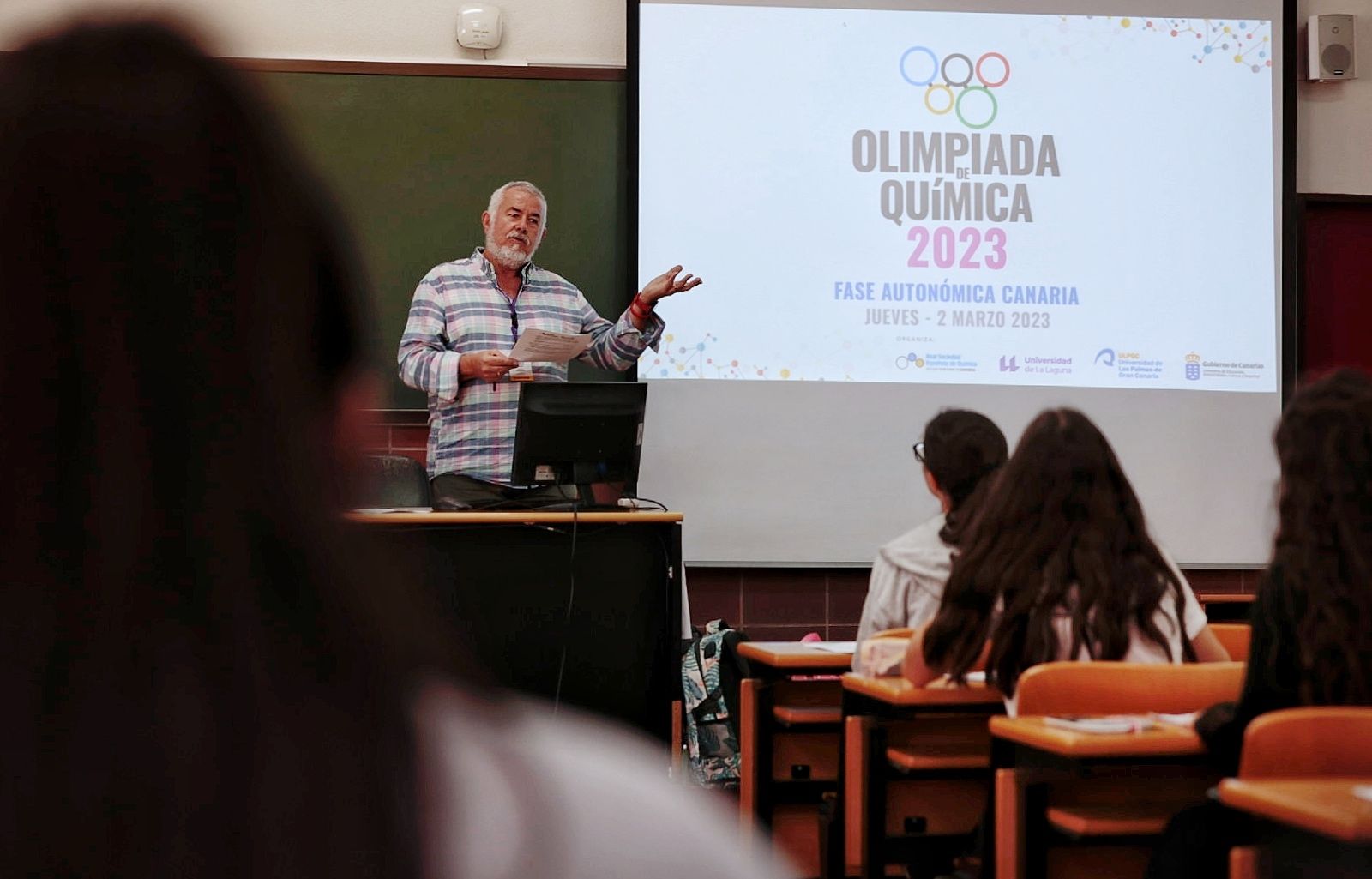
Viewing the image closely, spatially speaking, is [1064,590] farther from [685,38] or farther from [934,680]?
[685,38]

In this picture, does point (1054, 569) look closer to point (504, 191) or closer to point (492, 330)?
point (492, 330)

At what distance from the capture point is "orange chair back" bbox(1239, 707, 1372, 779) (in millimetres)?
1915

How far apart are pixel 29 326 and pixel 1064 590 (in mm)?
2538

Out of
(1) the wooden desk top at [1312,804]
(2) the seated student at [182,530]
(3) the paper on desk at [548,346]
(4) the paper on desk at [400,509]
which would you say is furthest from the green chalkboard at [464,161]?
(2) the seated student at [182,530]

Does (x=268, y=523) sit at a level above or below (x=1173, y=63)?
below

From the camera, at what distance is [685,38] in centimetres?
560

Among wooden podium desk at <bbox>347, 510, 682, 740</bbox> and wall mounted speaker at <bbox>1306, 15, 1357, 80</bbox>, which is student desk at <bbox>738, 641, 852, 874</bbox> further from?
wall mounted speaker at <bbox>1306, 15, 1357, 80</bbox>

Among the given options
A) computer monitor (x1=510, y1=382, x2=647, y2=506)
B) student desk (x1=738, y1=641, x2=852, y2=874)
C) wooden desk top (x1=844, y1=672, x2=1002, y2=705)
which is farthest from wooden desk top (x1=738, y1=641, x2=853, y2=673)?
computer monitor (x1=510, y1=382, x2=647, y2=506)

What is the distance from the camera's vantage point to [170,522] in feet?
1.28

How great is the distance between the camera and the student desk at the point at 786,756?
359 centimetres

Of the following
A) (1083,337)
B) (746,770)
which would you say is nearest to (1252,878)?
(746,770)

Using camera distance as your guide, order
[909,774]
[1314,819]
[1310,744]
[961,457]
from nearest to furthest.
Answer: [1314,819], [1310,744], [909,774], [961,457]

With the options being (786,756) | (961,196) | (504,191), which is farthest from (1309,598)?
(961,196)

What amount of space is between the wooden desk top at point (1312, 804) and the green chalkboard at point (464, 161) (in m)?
4.02
